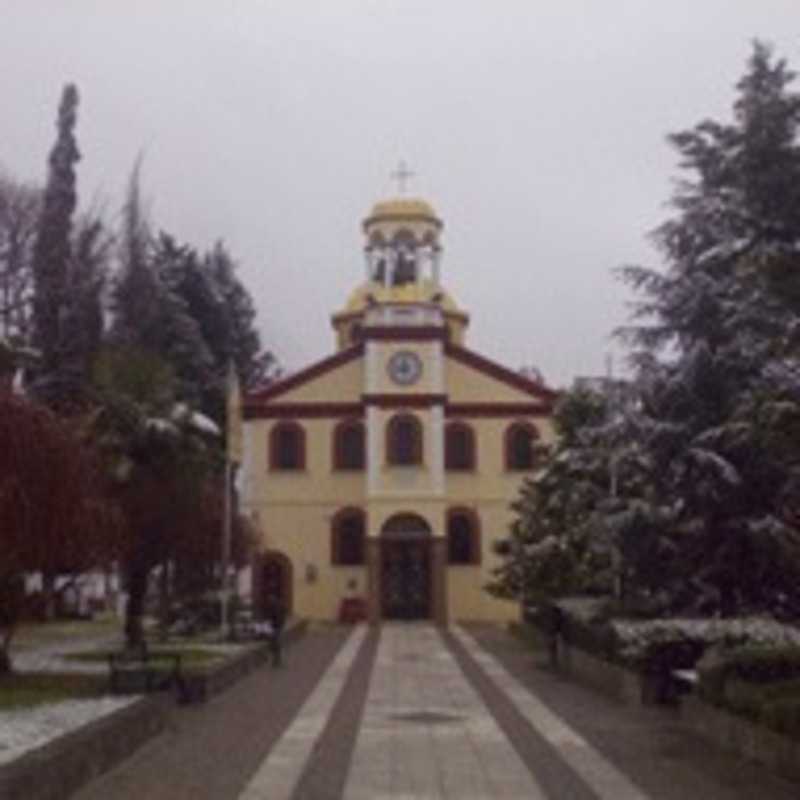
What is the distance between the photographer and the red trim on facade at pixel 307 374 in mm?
57781

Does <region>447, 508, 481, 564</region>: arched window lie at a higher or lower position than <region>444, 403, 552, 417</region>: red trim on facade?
lower

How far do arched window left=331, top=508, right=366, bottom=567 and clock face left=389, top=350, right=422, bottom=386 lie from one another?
4.82m

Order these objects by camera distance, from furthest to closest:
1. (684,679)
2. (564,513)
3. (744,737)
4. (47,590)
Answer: (564,513) → (47,590) → (684,679) → (744,737)

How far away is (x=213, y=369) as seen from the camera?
220ft

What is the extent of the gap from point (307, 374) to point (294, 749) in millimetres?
40043

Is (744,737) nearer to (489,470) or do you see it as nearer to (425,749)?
(425,749)

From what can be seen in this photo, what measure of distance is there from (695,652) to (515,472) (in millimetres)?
34267

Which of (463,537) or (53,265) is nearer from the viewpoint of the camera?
(53,265)

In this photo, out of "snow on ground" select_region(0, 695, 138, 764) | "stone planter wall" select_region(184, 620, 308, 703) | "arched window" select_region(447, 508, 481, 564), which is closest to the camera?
"snow on ground" select_region(0, 695, 138, 764)

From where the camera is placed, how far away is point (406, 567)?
56219 millimetres

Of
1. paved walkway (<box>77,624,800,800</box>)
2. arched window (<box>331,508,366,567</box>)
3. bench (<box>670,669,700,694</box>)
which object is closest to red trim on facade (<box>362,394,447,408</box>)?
arched window (<box>331,508,366,567</box>)

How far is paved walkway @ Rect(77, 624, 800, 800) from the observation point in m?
14.8

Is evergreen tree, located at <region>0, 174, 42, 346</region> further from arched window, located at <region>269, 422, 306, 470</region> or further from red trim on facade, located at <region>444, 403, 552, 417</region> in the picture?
red trim on facade, located at <region>444, 403, 552, 417</region>

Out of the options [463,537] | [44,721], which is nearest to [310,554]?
[463,537]
